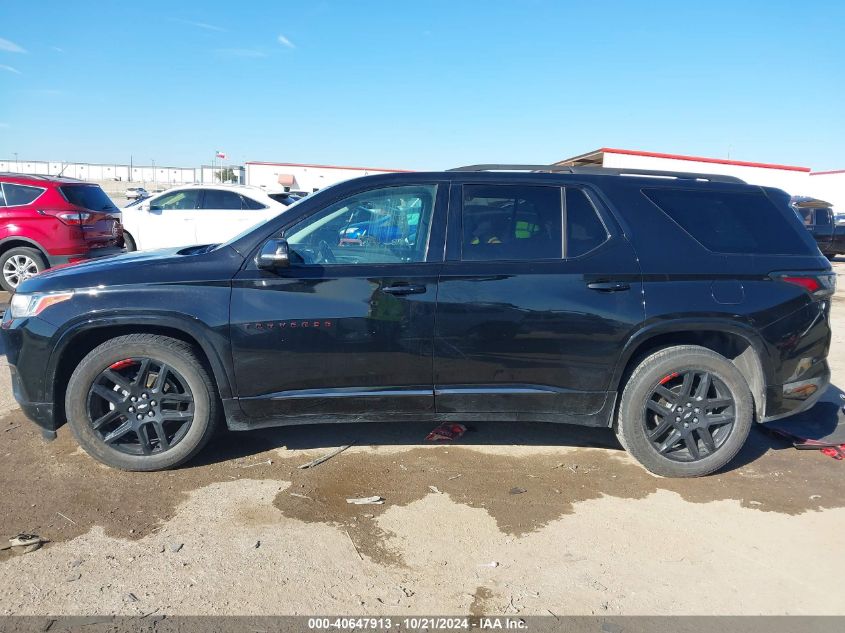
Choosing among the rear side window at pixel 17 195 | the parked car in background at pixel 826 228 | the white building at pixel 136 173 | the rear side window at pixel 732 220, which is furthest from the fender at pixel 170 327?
the white building at pixel 136 173

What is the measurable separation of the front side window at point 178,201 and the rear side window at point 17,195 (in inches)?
143

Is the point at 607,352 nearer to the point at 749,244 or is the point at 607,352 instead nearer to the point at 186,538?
the point at 749,244

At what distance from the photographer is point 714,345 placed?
13.3ft

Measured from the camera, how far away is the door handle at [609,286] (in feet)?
12.2

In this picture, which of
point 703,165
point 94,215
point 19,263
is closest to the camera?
point 19,263

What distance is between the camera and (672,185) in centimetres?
402

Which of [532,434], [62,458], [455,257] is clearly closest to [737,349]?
[532,434]

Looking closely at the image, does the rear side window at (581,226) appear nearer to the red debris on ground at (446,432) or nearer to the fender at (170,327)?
the red debris on ground at (446,432)

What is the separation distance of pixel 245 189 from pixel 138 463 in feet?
32.6

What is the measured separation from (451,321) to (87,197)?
819 cm

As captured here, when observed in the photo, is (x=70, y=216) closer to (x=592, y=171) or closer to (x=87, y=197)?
(x=87, y=197)

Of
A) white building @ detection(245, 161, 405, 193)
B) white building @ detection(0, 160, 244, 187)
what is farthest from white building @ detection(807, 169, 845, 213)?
white building @ detection(0, 160, 244, 187)

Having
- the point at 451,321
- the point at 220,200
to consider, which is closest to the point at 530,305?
the point at 451,321

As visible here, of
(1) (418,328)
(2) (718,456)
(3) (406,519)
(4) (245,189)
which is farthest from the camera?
(4) (245,189)
